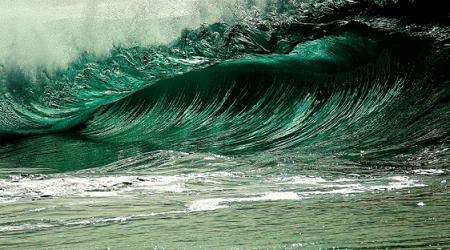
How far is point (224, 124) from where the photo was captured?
15.7 ft

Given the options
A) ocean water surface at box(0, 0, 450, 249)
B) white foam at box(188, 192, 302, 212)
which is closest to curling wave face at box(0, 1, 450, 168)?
ocean water surface at box(0, 0, 450, 249)

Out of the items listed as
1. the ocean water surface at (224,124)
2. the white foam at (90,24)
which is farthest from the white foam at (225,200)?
the white foam at (90,24)

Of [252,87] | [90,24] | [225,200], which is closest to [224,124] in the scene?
[252,87]

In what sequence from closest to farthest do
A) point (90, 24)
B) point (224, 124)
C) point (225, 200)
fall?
point (225, 200) < point (224, 124) < point (90, 24)

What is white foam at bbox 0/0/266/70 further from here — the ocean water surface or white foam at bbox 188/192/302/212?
white foam at bbox 188/192/302/212

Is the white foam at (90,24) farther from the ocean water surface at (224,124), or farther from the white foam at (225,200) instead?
the white foam at (225,200)

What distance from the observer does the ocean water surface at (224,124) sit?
1.58 meters

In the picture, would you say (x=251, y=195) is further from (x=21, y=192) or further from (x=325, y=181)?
(x=21, y=192)

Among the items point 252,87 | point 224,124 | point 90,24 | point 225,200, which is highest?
point 90,24

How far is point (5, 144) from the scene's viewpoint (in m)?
5.12

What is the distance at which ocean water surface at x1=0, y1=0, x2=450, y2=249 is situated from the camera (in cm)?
158

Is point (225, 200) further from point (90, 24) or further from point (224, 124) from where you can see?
point (90, 24)

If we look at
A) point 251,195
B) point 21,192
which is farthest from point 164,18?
point 251,195

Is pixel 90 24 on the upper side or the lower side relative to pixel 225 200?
upper
